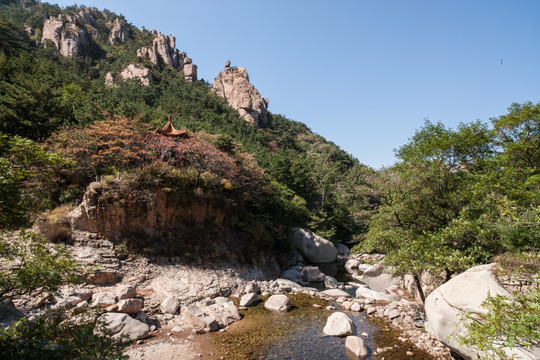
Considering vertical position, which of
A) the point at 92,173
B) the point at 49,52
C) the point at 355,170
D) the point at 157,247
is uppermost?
the point at 49,52

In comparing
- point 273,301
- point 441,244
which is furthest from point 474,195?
point 273,301

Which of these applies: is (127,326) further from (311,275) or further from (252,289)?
(311,275)

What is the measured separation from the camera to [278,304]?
41.3 ft

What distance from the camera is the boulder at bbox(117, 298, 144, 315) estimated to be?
10.1 metres

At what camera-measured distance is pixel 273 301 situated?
12.9m

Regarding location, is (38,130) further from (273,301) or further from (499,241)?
(499,241)

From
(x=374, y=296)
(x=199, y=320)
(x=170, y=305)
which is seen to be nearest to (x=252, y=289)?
(x=170, y=305)

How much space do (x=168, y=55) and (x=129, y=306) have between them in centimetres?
7560

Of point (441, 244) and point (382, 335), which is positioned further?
point (382, 335)

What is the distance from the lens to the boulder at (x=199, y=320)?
9984mm

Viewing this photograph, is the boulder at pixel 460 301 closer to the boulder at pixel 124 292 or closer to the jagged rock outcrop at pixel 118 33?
the boulder at pixel 124 292

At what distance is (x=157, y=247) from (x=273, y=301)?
720 cm

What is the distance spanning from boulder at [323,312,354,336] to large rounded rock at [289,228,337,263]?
1527cm

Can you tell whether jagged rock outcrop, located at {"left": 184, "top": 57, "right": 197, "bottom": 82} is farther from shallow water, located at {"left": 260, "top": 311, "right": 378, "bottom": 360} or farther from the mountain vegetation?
shallow water, located at {"left": 260, "top": 311, "right": 378, "bottom": 360}
